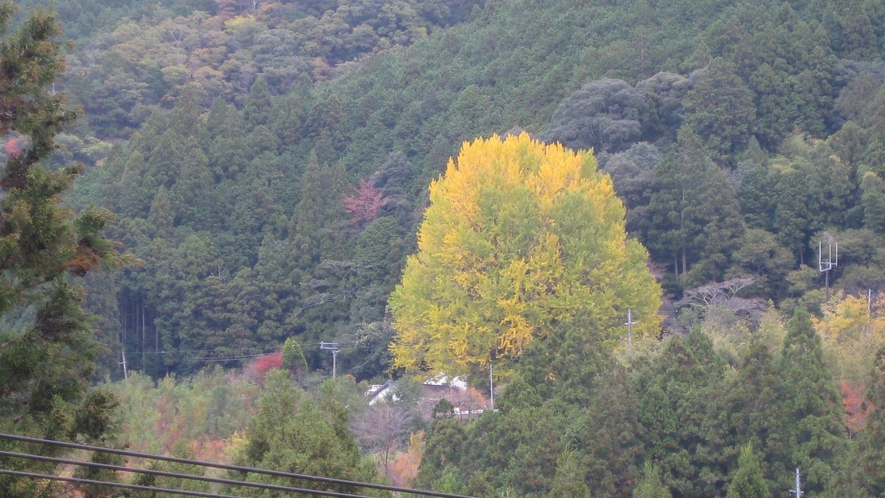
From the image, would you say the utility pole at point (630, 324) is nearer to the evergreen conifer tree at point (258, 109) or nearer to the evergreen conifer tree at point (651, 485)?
the evergreen conifer tree at point (651, 485)

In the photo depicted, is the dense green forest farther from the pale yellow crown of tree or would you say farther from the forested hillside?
the pale yellow crown of tree

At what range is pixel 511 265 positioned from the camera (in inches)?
1459

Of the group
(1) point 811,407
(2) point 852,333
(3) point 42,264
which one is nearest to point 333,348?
(2) point 852,333

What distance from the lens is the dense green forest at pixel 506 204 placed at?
26.2 m

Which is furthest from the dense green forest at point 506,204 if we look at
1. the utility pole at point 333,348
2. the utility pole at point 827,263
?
the utility pole at point 333,348

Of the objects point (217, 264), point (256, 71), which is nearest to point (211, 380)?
point (217, 264)

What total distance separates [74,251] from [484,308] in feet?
83.2

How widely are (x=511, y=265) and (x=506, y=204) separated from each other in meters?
2.04

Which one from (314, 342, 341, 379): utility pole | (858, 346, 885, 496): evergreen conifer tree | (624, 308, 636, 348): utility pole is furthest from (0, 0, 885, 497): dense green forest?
(624, 308, 636, 348): utility pole

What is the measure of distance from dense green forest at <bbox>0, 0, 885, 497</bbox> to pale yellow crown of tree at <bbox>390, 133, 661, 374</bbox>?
0.66 metres

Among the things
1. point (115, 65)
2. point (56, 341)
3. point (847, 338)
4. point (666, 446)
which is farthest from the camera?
point (115, 65)

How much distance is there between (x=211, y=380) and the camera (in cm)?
3725

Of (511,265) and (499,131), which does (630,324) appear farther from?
(499,131)

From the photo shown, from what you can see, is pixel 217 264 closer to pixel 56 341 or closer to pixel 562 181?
pixel 562 181
